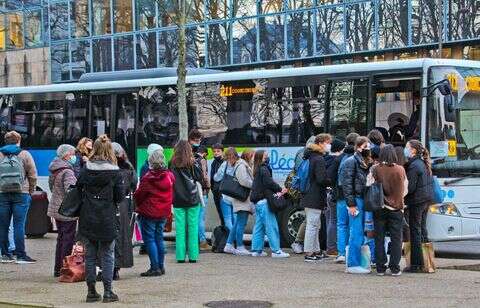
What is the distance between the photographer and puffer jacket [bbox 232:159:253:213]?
15.1 meters

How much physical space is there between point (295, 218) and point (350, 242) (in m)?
3.93

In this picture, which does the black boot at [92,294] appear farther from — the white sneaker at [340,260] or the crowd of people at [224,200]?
the white sneaker at [340,260]

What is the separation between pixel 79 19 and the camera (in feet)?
135

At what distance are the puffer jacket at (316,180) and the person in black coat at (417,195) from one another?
1.70 metres

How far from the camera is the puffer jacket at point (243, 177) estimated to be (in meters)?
15.1

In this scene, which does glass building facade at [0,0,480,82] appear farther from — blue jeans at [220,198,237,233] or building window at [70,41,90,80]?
blue jeans at [220,198,237,233]

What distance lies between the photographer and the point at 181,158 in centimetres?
1361

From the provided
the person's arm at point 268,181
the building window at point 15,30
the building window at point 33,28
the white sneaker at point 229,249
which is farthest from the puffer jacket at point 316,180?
the building window at point 15,30

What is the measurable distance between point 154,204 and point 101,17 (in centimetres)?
2901

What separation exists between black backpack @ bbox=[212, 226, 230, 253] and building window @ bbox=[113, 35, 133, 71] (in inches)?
936

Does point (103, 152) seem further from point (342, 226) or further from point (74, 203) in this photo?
Answer: point (342, 226)

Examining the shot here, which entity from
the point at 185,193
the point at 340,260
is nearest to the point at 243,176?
the point at 185,193

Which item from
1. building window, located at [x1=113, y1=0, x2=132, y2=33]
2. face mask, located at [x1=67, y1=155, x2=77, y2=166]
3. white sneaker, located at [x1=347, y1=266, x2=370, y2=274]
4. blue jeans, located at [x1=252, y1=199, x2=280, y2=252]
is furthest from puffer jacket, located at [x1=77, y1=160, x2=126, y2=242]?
building window, located at [x1=113, y1=0, x2=132, y2=33]

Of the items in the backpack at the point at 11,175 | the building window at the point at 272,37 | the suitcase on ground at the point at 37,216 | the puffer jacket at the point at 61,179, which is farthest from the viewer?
the building window at the point at 272,37
